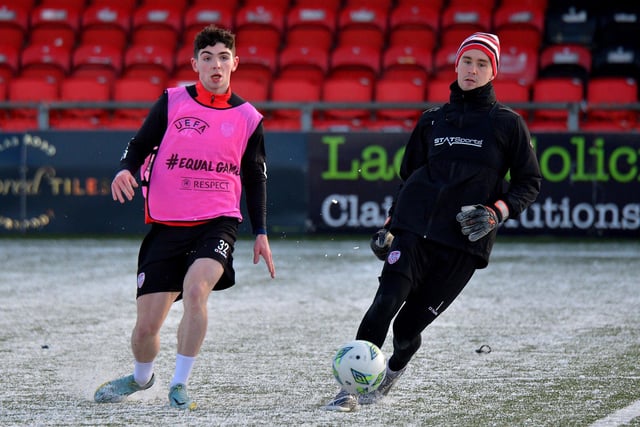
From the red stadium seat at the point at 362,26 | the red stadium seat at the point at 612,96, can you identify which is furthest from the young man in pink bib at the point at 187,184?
the red stadium seat at the point at 362,26

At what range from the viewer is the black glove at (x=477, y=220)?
18.6 feet

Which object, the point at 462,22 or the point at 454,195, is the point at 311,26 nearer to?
the point at 462,22

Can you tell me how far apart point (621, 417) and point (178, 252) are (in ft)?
7.22

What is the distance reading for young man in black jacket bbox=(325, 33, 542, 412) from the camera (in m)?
5.81

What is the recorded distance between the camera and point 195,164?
19.5 ft

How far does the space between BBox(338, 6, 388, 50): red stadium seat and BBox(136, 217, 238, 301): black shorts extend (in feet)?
43.7

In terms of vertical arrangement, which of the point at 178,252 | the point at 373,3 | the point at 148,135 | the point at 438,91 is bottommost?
the point at 178,252

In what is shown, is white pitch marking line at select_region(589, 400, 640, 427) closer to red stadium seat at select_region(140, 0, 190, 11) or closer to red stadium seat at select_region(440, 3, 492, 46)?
red stadium seat at select_region(440, 3, 492, 46)

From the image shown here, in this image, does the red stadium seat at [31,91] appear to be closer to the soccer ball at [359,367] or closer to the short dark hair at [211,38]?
the short dark hair at [211,38]

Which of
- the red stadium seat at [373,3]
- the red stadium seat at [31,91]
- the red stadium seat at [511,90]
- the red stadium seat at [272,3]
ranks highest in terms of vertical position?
the red stadium seat at [373,3]

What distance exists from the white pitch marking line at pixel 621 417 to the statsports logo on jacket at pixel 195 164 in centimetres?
201

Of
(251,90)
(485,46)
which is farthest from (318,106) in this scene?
(485,46)

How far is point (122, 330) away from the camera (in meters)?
8.70

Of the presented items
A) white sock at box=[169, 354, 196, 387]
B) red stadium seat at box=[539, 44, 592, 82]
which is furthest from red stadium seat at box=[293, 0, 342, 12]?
white sock at box=[169, 354, 196, 387]
